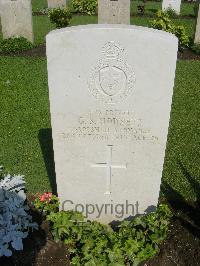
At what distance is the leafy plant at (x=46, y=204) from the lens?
400 cm

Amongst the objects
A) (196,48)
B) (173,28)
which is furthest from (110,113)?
(173,28)

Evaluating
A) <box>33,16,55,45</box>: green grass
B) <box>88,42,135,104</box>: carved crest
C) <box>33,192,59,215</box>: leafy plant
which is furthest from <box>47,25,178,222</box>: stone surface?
<box>33,16,55,45</box>: green grass

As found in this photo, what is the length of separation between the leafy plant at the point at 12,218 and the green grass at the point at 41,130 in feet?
2.14

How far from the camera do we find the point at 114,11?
11.6 metres

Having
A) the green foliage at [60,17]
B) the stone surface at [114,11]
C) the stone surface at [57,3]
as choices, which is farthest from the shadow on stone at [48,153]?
the stone surface at [57,3]

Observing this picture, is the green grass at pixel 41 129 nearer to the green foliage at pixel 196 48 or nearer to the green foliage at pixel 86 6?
the green foliage at pixel 196 48

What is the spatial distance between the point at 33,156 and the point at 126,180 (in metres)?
2.24

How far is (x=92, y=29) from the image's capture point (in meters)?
2.90

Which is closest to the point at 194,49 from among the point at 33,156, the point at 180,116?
the point at 180,116

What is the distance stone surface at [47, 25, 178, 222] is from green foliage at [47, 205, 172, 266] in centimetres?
20

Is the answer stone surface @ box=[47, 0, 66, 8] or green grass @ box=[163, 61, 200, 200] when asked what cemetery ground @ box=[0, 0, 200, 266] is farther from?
stone surface @ box=[47, 0, 66, 8]

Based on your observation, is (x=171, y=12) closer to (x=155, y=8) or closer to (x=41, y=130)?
(x=155, y=8)

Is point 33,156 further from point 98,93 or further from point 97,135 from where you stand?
point 98,93

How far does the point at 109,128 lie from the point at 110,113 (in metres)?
0.18
